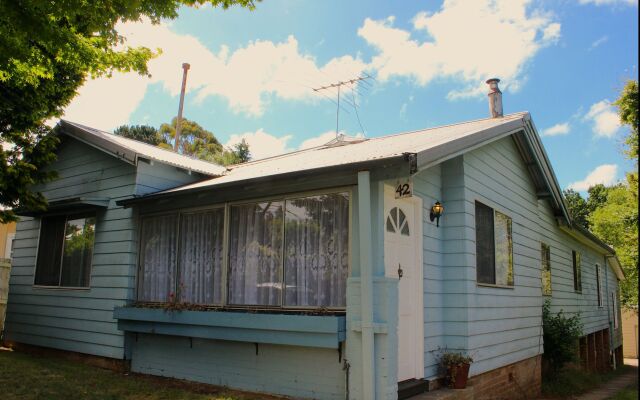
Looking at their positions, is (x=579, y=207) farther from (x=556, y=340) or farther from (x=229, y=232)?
(x=229, y=232)

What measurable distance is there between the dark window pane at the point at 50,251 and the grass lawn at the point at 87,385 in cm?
177

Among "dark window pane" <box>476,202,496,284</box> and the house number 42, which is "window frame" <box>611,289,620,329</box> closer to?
"dark window pane" <box>476,202,496,284</box>

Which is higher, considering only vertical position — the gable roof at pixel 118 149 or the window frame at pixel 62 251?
the gable roof at pixel 118 149

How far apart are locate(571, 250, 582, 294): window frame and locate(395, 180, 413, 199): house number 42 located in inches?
404

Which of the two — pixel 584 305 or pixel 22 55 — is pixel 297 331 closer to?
pixel 22 55

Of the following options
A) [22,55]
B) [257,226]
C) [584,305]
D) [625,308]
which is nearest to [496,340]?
[257,226]

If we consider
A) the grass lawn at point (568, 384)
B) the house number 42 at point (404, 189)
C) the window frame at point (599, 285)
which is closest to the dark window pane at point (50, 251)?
the house number 42 at point (404, 189)

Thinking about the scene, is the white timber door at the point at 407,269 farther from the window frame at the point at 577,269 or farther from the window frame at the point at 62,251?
the window frame at the point at 577,269

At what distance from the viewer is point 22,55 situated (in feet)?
19.3

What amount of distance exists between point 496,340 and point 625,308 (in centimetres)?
2557

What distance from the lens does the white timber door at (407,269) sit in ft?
21.0

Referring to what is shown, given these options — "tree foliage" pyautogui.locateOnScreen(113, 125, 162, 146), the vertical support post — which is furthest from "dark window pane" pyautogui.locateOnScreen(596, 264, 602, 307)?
"tree foliage" pyautogui.locateOnScreen(113, 125, 162, 146)

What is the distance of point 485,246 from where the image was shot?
8.17 meters

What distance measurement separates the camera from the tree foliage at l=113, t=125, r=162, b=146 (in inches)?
1364
